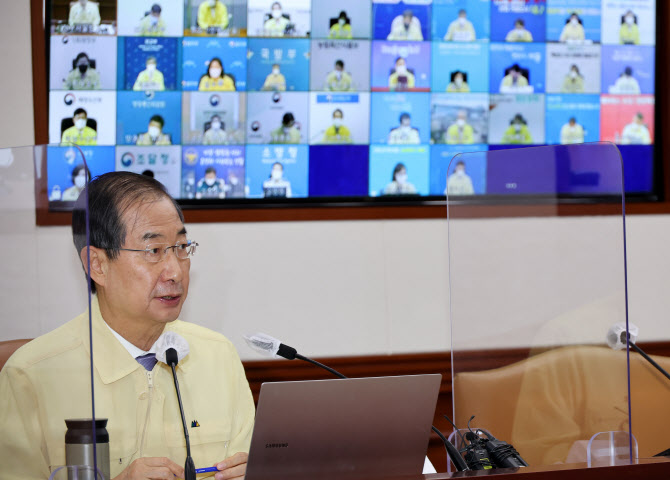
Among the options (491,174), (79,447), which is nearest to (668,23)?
(491,174)

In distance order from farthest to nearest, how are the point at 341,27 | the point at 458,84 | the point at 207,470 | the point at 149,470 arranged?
the point at 458,84
the point at 341,27
the point at 207,470
the point at 149,470

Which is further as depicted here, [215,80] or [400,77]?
[400,77]

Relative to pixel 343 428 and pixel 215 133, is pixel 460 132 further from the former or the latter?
pixel 343 428

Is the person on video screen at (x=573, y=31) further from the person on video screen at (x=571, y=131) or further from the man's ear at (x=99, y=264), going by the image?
the man's ear at (x=99, y=264)

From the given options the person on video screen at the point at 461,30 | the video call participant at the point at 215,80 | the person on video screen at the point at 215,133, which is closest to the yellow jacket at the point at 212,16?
the video call participant at the point at 215,80

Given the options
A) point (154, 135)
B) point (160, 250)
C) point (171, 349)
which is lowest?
point (171, 349)

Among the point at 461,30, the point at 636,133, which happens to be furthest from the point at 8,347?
the point at 636,133

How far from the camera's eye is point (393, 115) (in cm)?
311

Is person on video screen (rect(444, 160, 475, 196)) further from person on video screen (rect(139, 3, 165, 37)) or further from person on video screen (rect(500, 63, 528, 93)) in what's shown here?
person on video screen (rect(139, 3, 165, 37))

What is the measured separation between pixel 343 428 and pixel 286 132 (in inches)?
71.3

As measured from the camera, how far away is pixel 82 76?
2861 millimetres

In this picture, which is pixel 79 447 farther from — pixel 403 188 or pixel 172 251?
pixel 403 188

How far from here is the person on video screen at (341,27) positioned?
3037 millimetres

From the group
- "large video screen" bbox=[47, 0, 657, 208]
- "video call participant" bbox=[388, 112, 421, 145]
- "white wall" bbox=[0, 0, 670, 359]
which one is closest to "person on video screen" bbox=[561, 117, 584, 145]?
"large video screen" bbox=[47, 0, 657, 208]
